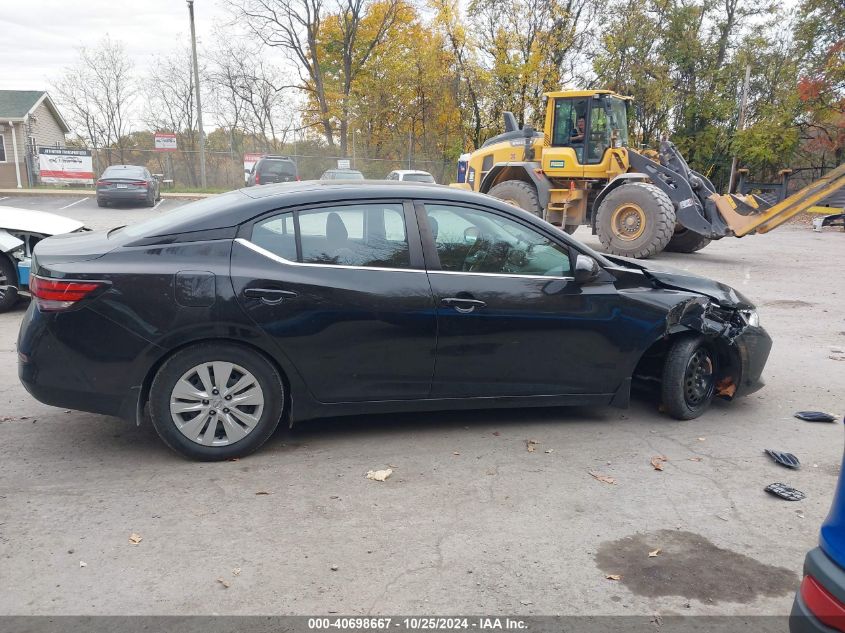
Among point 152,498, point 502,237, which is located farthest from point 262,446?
point 502,237

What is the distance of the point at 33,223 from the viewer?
7980mm

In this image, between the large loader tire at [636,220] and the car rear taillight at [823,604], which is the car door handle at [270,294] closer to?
the car rear taillight at [823,604]

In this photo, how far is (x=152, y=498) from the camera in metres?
3.72

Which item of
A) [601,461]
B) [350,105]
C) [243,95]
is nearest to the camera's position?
[601,461]

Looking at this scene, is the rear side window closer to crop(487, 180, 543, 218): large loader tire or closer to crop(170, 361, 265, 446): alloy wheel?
crop(170, 361, 265, 446): alloy wheel

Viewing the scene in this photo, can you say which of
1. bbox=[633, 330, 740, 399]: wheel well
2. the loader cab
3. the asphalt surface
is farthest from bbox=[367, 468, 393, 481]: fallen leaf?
the loader cab

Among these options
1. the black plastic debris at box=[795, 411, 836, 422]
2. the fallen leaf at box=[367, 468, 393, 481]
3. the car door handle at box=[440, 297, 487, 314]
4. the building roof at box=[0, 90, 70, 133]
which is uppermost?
the building roof at box=[0, 90, 70, 133]

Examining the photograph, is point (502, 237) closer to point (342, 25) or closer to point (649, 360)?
point (649, 360)

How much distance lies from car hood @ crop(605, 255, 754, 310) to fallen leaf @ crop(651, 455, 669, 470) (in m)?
1.25

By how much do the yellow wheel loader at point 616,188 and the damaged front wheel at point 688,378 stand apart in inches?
336

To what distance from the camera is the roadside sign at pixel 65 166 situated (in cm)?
3219

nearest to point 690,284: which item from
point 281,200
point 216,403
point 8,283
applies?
point 281,200

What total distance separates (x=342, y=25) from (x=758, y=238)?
2833cm

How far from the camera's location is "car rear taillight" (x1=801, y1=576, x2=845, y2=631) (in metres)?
1.82
